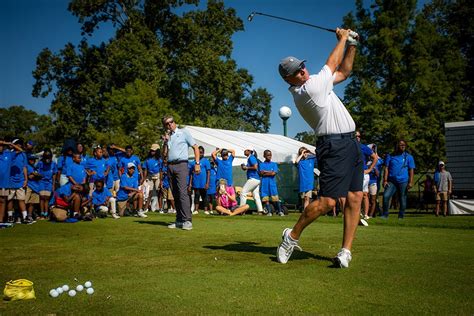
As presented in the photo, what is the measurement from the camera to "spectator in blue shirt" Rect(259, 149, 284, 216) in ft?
57.9

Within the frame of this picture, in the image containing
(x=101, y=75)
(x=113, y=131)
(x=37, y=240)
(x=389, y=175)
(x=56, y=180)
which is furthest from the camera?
(x=101, y=75)

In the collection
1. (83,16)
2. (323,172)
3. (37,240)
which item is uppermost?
(83,16)

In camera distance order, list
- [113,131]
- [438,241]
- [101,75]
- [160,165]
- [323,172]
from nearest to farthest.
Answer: [323,172] → [438,241] → [160,165] → [113,131] → [101,75]

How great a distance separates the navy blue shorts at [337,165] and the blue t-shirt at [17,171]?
393 inches

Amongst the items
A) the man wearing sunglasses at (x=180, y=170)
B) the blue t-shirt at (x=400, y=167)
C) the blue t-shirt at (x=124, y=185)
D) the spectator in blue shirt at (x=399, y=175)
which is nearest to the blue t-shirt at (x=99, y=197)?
the blue t-shirt at (x=124, y=185)

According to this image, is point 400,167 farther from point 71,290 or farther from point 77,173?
point 71,290

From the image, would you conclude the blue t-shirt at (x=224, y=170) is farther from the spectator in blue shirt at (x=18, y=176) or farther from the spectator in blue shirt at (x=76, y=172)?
the spectator in blue shirt at (x=18, y=176)

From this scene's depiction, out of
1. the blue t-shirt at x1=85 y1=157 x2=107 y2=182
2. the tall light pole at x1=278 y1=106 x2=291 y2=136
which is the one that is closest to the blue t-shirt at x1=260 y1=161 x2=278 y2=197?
the blue t-shirt at x1=85 y1=157 x2=107 y2=182

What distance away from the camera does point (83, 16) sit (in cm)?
4288

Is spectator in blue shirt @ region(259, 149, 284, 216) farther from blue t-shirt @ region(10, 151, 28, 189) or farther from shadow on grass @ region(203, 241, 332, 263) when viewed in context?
shadow on grass @ region(203, 241, 332, 263)

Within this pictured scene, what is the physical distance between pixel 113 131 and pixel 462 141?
23566mm

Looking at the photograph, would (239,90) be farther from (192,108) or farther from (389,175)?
(389,175)

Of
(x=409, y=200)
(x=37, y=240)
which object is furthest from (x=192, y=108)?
(x=37, y=240)

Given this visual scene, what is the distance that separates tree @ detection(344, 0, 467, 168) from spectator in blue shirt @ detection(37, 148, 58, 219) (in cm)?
2384
